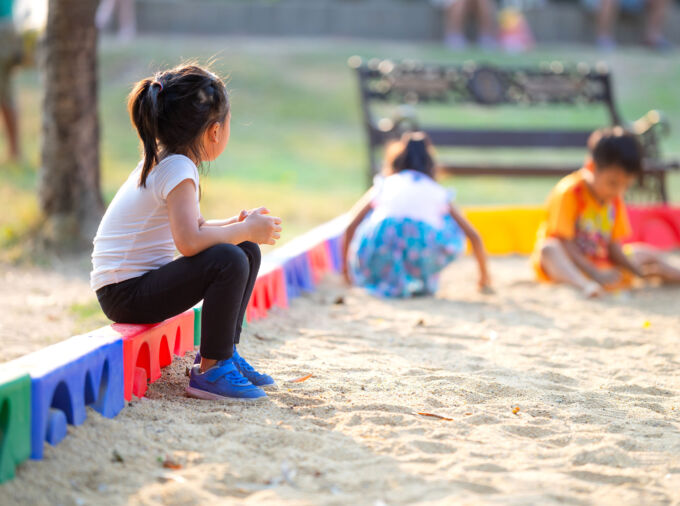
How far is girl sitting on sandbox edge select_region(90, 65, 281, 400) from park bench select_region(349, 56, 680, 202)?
4253mm

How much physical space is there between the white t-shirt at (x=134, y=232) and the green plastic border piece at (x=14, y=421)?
63cm

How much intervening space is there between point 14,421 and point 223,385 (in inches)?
28.1

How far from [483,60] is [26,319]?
1265 centimetres

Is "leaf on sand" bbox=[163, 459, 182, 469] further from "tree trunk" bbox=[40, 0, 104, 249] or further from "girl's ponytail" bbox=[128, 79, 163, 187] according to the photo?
"tree trunk" bbox=[40, 0, 104, 249]

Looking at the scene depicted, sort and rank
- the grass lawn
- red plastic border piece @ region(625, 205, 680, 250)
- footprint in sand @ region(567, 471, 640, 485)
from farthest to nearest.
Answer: the grass lawn, red plastic border piece @ region(625, 205, 680, 250), footprint in sand @ region(567, 471, 640, 485)

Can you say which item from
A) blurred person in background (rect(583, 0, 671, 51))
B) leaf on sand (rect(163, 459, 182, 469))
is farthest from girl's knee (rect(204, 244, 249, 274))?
blurred person in background (rect(583, 0, 671, 51))

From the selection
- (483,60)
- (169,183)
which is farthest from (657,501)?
(483,60)

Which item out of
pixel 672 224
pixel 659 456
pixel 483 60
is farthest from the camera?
pixel 483 60

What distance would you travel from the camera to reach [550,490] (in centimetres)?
185

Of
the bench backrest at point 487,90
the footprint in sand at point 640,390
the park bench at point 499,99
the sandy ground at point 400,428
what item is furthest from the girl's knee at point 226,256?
the bench backrest at point 487,90

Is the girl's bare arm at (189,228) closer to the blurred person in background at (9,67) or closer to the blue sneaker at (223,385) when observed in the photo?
the blue sneaker at (223,385)

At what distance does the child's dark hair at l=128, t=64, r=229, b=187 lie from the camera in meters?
2.39

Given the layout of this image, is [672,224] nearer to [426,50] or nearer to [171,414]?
[171,414]

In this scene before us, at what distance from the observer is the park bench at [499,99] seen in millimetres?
6770
